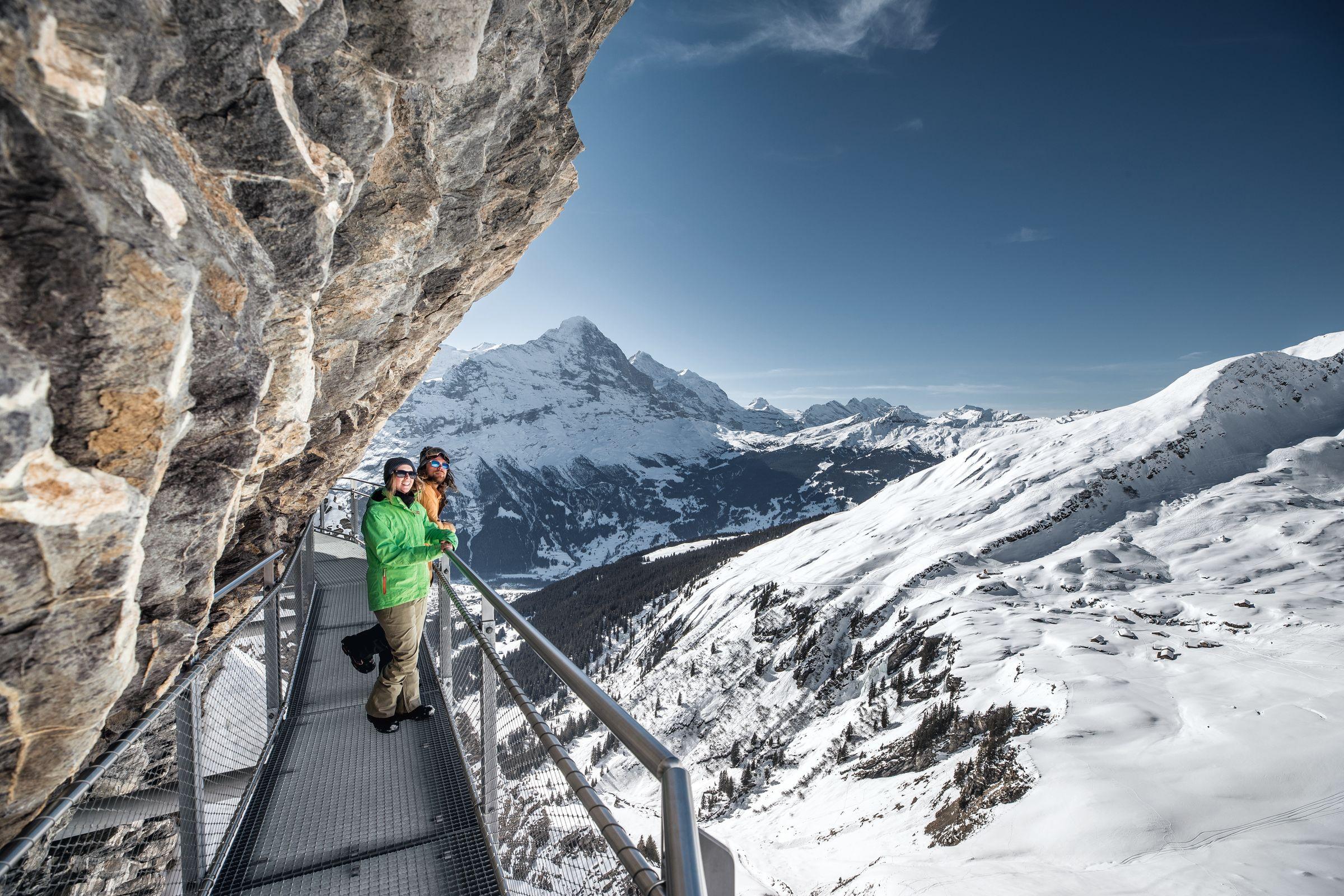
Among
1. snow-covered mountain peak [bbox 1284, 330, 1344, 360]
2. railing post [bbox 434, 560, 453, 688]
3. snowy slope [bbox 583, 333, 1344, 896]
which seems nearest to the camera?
railing post [bbox 434, 560, 453, 688]

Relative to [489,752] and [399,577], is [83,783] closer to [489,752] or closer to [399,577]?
[489,752]

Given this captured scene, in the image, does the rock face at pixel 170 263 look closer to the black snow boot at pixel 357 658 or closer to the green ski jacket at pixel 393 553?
the green ski jacket at pixel 393 553

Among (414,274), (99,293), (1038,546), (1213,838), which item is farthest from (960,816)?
(1038,546)

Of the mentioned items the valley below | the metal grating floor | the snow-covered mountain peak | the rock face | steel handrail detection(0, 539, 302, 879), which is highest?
the snow-covered mountain peak

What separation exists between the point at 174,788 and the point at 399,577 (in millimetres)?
2719

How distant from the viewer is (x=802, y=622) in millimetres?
65188

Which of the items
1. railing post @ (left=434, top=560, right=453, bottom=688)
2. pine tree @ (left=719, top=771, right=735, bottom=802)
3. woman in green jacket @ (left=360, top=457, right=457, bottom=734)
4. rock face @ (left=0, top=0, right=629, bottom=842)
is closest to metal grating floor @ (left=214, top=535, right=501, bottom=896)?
railing post @ (left=434, top=560, right=453, bottom=688)

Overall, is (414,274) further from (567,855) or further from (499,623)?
(567,855)

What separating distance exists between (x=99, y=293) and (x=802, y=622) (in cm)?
6926

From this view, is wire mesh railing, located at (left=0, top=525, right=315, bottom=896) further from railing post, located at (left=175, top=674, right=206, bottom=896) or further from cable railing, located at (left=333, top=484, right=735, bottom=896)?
cable railing, located at (left=333, top=484, right=735, bottom=896)

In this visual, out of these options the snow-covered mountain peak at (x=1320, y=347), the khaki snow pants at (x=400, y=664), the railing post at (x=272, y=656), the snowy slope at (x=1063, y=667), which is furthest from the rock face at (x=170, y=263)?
the snow-covered mountain peak at (x=1320, y=347)

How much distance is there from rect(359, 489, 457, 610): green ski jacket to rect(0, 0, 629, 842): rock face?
1.14 metres

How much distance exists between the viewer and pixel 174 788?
15.2ft

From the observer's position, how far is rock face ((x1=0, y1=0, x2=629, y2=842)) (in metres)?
2.42
